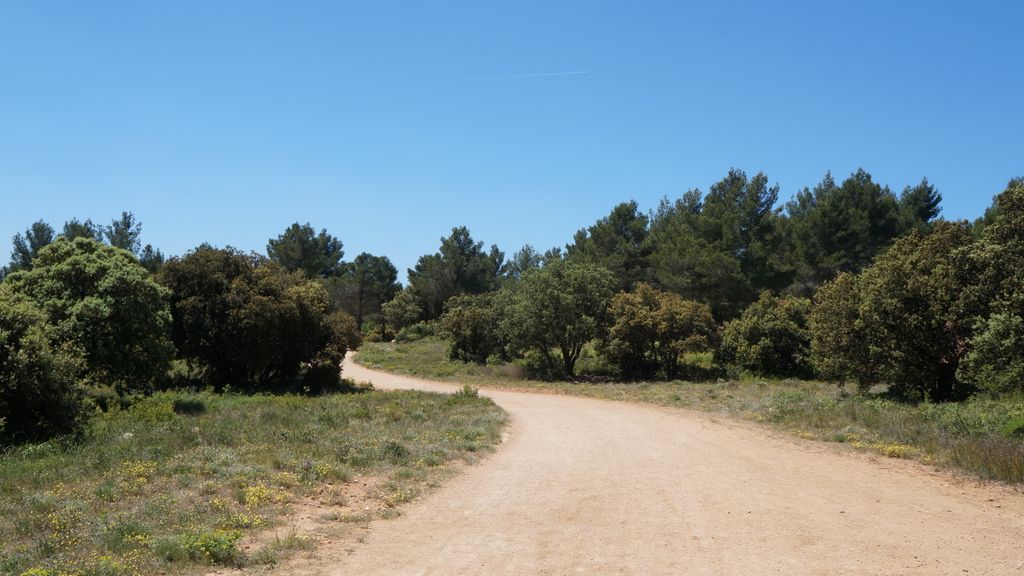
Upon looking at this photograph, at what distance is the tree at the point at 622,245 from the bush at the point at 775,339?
1718cm

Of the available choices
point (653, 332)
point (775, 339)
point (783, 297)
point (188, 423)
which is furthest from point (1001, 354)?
point (783, 297)

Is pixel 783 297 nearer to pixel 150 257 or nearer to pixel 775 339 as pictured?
pixel 775 339

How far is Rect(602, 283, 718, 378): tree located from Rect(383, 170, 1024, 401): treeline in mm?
100

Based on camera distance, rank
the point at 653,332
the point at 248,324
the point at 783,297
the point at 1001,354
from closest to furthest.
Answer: the point at 1001,354, the point at 248,324, the point at 653,332, the point at 783,297

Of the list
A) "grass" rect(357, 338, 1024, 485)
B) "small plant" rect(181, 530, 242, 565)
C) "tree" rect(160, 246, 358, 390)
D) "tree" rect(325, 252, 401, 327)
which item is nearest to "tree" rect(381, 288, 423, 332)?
"tree" rect(325, 252, 401, 327)

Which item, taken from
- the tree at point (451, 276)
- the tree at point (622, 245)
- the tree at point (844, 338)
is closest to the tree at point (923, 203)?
the tree at point (622, 245)

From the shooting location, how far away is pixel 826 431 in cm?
1648

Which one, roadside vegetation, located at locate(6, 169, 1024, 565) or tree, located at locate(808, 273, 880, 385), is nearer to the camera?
roadside vegetation, located at locate(6, 169, 1024, 565)

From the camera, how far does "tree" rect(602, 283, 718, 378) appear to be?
34.9 meters

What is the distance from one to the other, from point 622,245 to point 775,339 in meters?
21.6

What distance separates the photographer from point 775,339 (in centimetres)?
3438

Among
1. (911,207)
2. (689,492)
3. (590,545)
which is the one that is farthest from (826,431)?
(911,207)

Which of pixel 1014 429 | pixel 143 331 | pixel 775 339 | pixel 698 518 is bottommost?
pixel 698 518

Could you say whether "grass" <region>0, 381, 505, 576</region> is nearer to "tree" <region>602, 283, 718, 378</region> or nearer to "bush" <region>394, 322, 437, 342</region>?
"tree" <region>602, 283, 718, 378</region>
